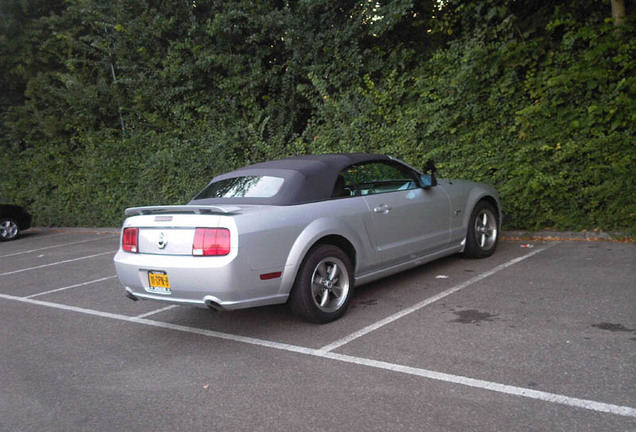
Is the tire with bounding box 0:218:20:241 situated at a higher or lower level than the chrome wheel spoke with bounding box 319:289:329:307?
higher

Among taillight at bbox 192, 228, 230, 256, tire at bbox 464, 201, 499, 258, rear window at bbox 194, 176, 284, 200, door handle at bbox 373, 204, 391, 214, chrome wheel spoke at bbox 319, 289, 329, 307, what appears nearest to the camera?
taillight at bbox 192, 228, 230, 256

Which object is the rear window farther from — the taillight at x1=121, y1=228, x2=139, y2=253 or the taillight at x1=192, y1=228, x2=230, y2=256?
the taillight at x1=121, y1=228, x2=139, y2=253

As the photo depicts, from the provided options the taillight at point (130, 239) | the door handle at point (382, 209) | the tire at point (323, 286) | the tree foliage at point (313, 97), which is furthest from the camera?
the tree foliage at point (313, 97)

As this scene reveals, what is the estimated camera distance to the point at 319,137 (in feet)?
37.8

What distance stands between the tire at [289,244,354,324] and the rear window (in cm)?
76

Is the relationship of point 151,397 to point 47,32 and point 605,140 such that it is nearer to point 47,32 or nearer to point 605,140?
point 605,140

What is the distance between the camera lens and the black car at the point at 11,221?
16.0 meters

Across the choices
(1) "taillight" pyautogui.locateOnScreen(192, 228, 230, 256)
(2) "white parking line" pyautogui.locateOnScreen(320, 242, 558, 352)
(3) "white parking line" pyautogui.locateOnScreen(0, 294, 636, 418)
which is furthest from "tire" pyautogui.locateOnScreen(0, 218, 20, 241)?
(2) "white parking line" pyautogui.locateOnScreen(320, 242, 558, 352)

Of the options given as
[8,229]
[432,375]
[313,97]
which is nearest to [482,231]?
[432,375]

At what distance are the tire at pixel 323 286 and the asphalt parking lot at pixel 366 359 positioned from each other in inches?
6.1

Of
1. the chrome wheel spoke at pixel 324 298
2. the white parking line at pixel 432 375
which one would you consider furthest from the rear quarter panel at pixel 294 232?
the white parking line at pixel 432 375

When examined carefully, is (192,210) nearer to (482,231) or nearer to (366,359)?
(366,359)

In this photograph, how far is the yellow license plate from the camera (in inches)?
185

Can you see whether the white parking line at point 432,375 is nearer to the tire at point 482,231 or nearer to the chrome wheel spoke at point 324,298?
the chrome wheel spoke at point 324,298
